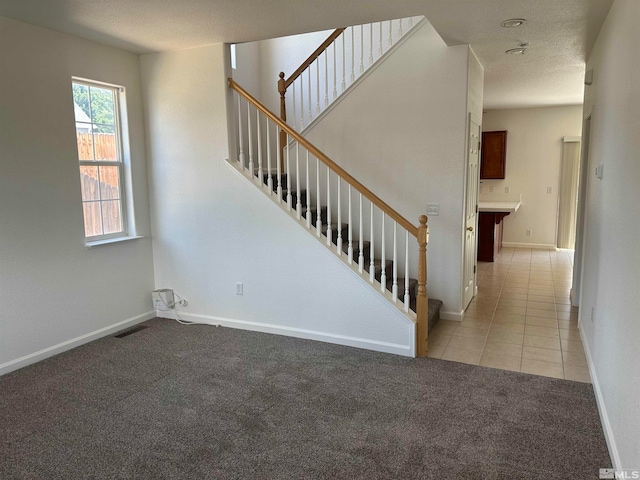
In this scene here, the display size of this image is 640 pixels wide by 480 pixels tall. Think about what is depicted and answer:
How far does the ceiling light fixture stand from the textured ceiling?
5 centimetres

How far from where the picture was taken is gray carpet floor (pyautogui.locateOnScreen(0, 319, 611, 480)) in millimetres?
2307

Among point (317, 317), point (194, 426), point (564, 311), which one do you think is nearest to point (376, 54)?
point (317, 317)

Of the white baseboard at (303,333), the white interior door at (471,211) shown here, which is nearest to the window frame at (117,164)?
the white baseboard at (303,333)

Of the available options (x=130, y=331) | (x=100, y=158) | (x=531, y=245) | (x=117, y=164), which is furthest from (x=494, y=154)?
(x=130, y=331)


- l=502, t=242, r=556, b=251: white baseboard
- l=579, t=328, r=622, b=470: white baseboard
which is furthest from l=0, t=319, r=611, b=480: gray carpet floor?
l=502, t=242, r=556, b=251: white baseboard

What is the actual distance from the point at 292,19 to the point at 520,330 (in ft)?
11.0

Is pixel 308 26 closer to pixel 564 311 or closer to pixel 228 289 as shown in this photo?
pixel 228 289

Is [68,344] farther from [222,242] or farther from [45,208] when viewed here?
[222,242]

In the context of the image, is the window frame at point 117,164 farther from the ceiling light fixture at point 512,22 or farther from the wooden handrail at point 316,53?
the ceiling light fixture at point 512,22

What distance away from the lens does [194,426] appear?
105 inches

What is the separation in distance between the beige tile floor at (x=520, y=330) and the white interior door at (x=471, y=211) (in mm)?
271

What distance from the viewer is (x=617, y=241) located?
257 cm

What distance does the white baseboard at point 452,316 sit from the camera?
4.56m

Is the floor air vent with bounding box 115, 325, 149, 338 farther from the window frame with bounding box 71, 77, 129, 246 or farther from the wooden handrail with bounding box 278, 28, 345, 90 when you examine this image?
the wooden handrail with bounding box 278, 28, 345, 90
